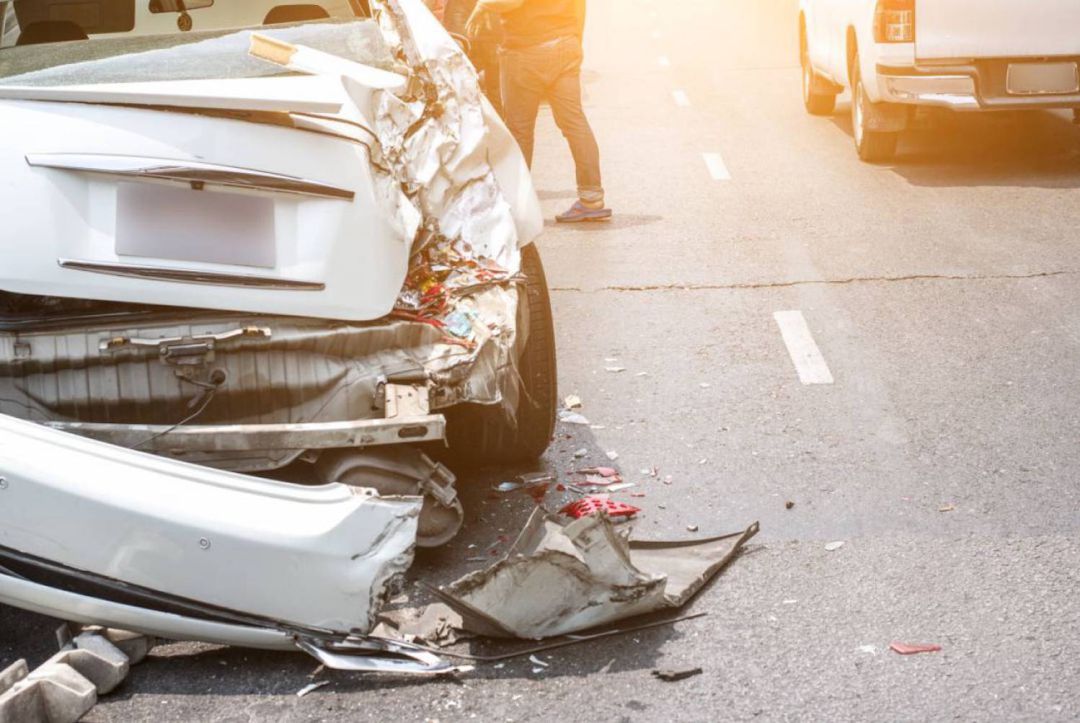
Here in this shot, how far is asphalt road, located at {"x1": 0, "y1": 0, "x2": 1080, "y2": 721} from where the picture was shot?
423cm

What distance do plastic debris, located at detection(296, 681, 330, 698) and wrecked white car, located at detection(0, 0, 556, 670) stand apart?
12 cm

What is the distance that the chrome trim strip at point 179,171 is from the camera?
430cm

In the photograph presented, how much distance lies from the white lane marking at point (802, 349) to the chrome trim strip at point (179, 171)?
131 inches

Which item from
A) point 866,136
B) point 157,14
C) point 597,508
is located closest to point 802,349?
point 597,508

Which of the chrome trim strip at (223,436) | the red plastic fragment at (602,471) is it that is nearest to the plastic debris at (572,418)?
Answer: the red plastic fragment at (602,471)

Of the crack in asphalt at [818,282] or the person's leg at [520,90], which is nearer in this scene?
the crack in asphalt at [818,282]

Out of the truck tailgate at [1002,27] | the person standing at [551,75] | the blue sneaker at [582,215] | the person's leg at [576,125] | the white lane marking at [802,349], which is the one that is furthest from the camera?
the truck tailgate at [1002,27]

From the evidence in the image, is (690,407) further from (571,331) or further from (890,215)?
(890,215)

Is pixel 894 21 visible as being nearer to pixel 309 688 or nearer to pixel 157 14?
pixel 157 14

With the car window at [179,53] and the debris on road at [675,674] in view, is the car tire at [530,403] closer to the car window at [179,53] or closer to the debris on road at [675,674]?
the car window at [179,53]

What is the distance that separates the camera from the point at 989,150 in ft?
43.5

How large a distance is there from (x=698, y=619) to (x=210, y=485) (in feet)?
4.67

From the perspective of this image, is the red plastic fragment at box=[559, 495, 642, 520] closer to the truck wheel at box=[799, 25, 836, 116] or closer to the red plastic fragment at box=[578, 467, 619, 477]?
the red plastic fragment at box=[578, 467, 619, 477]

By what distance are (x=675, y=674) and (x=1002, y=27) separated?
27.7 ft
